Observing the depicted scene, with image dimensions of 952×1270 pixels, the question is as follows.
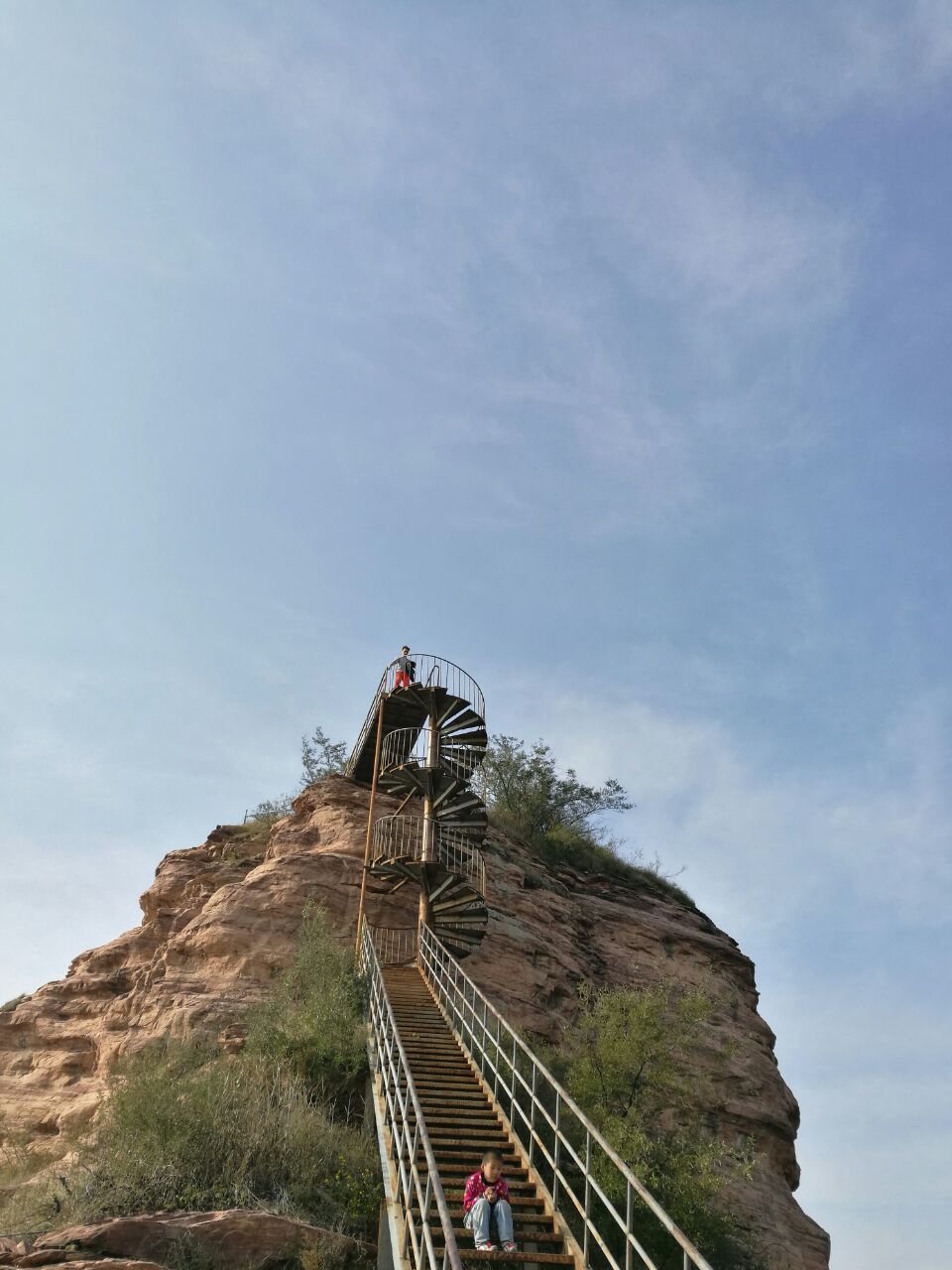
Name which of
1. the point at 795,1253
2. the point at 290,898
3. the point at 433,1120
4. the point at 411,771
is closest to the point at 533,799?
the point at 411,771

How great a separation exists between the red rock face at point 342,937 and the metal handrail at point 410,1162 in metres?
4.34

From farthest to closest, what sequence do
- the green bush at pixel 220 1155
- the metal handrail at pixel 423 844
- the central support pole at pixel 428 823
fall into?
1. the metal handrail at pixel 423 844
2. the central support pole at pixel 428 823
3. the green bush at pixel 220 1155

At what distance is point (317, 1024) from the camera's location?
46.5ft

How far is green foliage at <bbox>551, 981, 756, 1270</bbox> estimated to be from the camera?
12047 mm

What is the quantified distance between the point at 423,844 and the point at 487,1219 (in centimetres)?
1179

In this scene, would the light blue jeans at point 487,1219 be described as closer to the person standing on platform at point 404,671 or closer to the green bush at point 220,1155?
the green bush at point 220,1155

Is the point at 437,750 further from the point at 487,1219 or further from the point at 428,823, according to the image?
the point at 487,1219

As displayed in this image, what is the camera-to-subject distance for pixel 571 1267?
7957 mm

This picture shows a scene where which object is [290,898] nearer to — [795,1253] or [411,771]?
[411,771]

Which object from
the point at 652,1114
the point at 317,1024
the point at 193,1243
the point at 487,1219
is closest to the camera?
the point at 487,1219

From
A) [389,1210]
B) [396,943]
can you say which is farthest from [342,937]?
[389,1210]

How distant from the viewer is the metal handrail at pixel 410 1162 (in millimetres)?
7091

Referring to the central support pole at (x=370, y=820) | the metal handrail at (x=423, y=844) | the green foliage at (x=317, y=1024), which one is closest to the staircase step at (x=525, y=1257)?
the green foliage at (x=317, y=1024)

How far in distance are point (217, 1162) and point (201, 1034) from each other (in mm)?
4874
